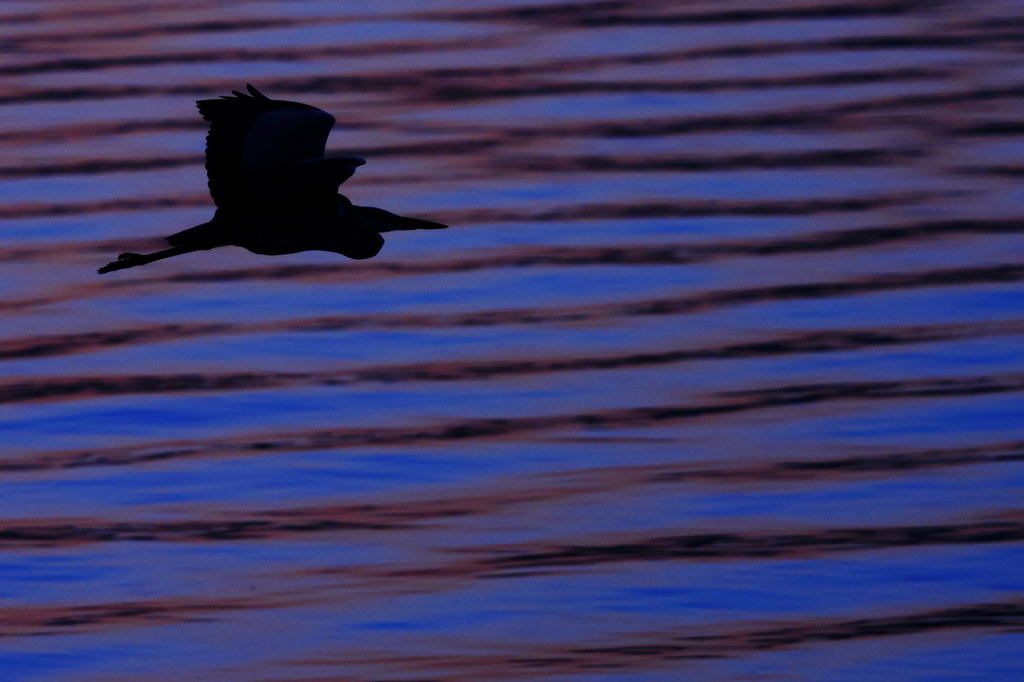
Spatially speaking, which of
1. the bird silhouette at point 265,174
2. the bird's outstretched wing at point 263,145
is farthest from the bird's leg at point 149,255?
the bird's outstretched wing at point 263,145

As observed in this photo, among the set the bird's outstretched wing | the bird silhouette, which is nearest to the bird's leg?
the bird silhouette

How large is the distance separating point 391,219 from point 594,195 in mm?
5240

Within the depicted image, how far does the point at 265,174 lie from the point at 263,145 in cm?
9

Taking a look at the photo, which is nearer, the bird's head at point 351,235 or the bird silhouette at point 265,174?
the bird silhouette at point 265,174

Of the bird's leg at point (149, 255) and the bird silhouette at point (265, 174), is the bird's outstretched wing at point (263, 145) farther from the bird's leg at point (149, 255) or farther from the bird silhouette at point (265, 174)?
the bird's leg at point (149, 255)

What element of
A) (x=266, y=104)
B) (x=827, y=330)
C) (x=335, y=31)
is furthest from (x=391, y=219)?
(x=335, y=31)

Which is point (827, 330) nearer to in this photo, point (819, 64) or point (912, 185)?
point (912, 185)

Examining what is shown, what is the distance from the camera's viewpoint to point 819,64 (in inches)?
558

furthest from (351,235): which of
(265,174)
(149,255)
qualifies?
(149,255)

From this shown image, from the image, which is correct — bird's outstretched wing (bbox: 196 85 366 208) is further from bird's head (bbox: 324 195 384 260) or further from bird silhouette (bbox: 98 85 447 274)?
bird's head (bbox: 324 195 384 260)

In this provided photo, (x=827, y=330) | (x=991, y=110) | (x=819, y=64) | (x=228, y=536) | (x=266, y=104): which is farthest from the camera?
(x=819, y=64)

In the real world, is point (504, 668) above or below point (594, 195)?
below

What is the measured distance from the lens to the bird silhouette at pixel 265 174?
234 inches

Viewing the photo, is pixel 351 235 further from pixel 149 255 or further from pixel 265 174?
A: pixel 149 255
